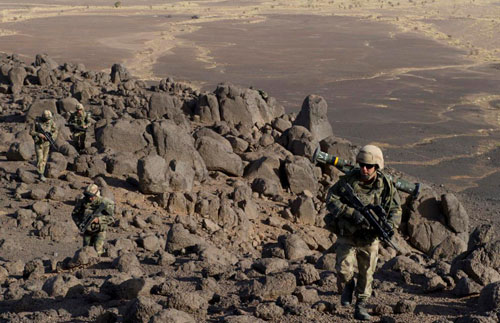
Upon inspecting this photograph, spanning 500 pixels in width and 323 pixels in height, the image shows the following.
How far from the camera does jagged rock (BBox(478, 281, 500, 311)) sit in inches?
223

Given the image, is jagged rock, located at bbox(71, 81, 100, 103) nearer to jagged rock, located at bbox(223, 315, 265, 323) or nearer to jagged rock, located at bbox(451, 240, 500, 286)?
jagged rock, located at bbox(451, 240, 500, 286)

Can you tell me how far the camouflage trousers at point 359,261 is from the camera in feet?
18.8

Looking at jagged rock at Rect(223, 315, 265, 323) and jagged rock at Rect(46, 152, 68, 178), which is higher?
jagged rock at Rect(223, 315, 265, 323)

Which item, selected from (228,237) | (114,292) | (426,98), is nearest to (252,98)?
(228,237)

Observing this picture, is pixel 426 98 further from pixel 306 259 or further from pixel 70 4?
pixel 70 4

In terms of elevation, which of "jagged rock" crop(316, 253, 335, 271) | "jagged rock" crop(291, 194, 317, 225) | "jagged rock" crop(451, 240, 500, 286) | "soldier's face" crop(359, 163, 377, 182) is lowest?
"jagged rock" crop(291, 194, 317, 225)

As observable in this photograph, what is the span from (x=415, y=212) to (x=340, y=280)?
Result: 906 cm

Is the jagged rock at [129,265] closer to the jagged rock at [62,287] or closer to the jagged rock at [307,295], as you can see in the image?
the jagged rock at [62,287]

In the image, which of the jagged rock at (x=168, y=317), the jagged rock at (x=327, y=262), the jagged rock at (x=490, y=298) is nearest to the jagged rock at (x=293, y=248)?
the jagged rock at (x=327, y=262)

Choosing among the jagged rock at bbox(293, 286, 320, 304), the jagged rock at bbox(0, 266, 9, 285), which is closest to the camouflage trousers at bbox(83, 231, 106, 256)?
the jagged rock at bbox(0, 266, 9, 285)

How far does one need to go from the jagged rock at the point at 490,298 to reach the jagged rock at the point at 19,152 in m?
11.4

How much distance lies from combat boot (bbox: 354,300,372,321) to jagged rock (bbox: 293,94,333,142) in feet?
45.9

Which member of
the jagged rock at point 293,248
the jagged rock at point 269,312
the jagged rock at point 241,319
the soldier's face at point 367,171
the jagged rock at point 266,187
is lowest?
the jagged rock at point 266,187

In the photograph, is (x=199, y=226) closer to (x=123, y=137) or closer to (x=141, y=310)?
(x=123, y=137)
